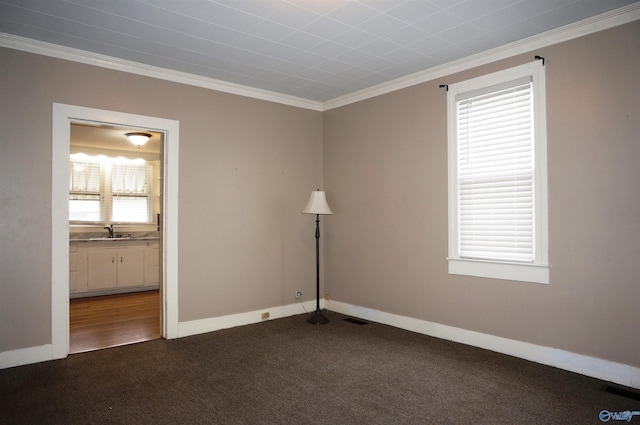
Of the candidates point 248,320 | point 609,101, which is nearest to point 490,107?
point 609,101

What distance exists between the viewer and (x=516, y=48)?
3.56 m

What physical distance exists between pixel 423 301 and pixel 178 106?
10.5ft

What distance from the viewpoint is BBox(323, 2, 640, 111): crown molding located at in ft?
9.87

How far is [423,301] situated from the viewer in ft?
14.0

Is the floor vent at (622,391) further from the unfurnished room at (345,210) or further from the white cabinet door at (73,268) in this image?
the white cabinet door at (73,268)

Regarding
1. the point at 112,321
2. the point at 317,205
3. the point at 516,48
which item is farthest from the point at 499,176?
the point at 112,321

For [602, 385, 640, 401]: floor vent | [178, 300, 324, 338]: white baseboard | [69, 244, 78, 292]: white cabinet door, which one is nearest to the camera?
[602, 385, 640, 401]: floor vent

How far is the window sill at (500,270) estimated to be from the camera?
342 centimetres

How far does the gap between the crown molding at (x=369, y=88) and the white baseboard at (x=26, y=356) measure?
2470 millimetres

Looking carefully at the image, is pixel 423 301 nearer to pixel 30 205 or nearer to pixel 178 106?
pixel 178 106

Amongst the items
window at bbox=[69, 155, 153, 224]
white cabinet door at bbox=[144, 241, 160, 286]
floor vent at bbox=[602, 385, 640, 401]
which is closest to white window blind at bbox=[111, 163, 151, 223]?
window at bbox=[69, 155, 153, 224]

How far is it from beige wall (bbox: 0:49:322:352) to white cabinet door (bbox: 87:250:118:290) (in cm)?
301

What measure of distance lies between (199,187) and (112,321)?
1989mm

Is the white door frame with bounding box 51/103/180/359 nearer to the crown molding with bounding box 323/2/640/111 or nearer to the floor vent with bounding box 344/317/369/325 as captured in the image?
the crown molding with bounding box 323/2/640/111
